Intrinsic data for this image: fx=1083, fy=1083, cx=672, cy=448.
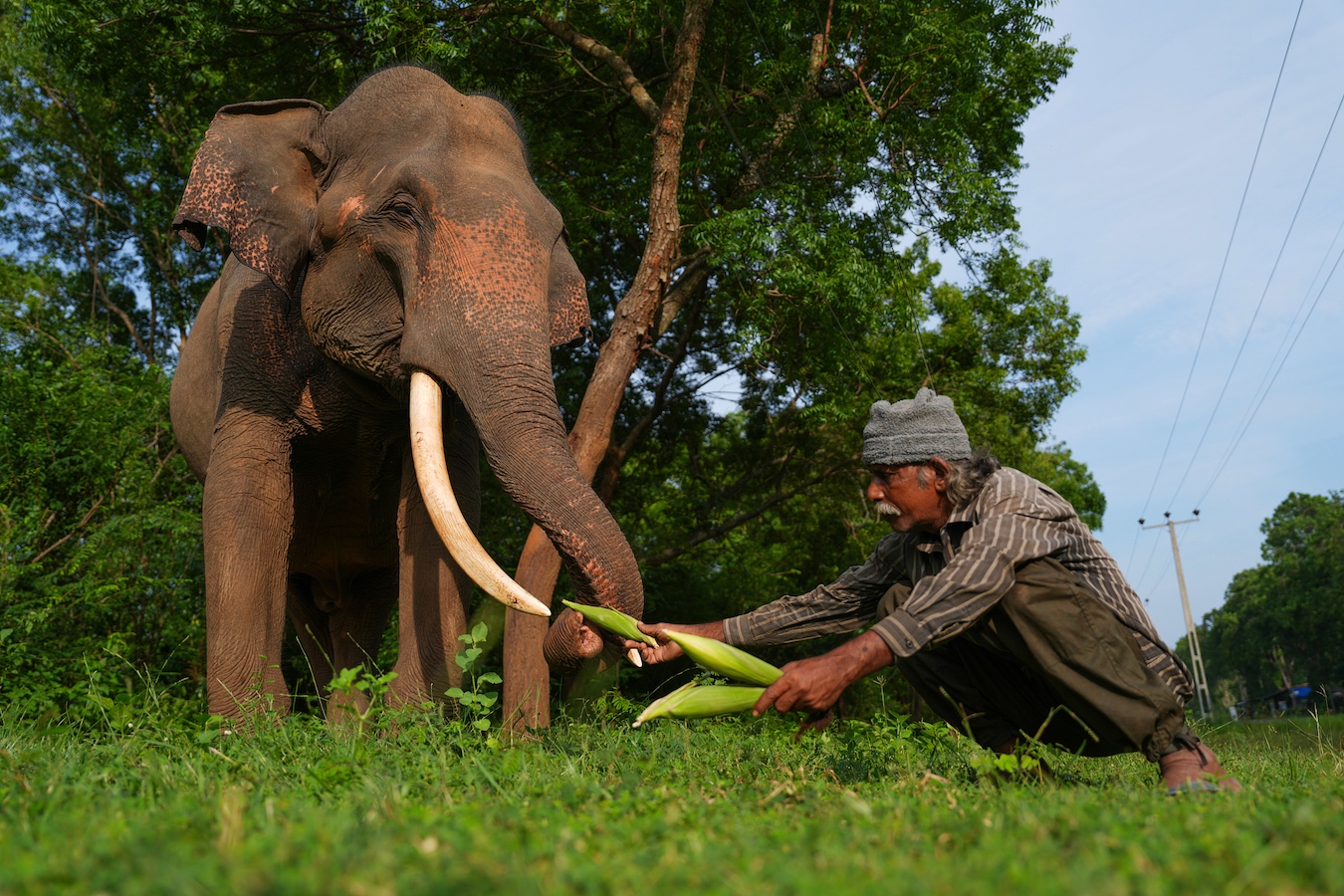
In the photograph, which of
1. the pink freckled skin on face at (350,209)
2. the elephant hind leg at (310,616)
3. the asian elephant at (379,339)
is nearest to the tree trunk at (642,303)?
the elephant hind leg at (310,616)

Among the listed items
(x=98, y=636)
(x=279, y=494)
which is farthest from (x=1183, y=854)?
(x=98, y=636)

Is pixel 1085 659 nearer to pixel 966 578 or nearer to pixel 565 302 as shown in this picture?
pixel 966 578

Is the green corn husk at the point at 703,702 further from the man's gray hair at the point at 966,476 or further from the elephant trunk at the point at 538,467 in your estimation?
the man's gray hair at the point at 966,476

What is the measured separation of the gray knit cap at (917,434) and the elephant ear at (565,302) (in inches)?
74.6

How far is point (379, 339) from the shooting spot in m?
5.07

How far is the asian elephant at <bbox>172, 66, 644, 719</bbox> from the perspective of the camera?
4.55 meters

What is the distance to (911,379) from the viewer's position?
14992 millimetres

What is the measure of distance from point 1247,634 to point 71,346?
245ft

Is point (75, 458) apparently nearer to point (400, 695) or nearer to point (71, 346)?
point (71, 346)

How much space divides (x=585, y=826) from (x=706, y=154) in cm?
1022

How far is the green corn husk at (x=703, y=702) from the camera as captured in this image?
3.25 metres

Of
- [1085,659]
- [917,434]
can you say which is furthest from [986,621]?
[917,434]

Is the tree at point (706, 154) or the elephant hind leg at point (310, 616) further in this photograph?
the tree at point (706, 154)

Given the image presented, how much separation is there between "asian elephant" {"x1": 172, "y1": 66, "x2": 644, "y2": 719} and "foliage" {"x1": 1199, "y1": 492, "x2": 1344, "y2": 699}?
6138 cm
